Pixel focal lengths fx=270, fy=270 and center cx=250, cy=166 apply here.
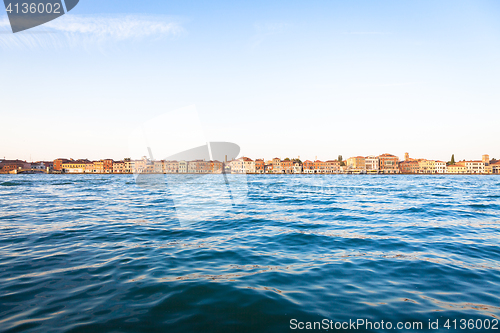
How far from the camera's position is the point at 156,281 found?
425cm

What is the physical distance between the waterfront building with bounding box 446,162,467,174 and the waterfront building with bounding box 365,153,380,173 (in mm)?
35403

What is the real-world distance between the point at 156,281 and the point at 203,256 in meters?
1.48

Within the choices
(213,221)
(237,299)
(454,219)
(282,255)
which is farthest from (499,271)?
(213,221)

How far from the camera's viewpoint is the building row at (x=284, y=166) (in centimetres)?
13388

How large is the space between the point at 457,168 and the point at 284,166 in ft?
283

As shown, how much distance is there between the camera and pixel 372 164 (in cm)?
13750

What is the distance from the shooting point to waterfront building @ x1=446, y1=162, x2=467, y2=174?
134375 mm

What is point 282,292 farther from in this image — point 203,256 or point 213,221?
point 213,221

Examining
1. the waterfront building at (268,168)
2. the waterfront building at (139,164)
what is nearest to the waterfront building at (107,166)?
the waterfront building at (139,164)

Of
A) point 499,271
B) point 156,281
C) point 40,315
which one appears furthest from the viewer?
point 499,271

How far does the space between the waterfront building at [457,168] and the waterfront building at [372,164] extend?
35.4 m

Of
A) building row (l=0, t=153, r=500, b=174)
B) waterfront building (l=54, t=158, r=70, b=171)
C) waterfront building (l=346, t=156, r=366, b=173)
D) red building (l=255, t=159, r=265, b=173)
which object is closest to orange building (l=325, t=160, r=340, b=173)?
building row (l=0, t=153, r=500, b=174)

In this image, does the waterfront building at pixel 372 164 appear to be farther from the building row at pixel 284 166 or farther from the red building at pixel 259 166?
the red building at pixel 259 166

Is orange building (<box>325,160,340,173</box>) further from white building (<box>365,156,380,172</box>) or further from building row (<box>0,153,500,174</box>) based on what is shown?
white building (<box>365,156,380,172</box>)
